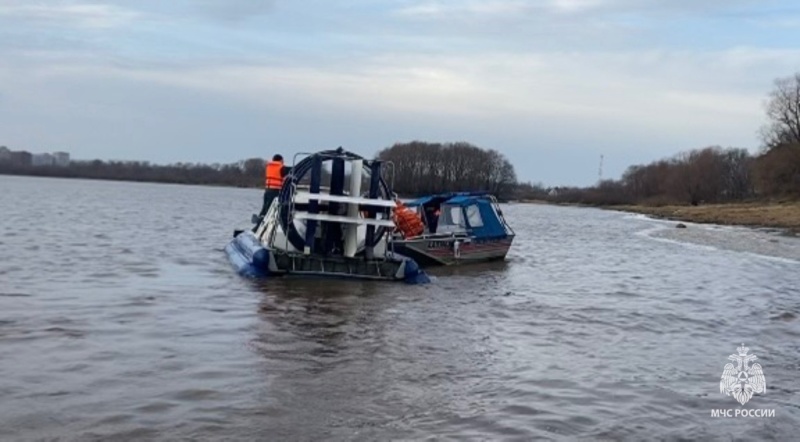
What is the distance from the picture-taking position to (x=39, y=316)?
456 inches

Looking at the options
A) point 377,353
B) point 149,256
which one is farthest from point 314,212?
point 377,353

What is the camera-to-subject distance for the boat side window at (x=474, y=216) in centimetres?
2364

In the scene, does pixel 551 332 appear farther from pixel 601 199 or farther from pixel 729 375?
pixel 601 199

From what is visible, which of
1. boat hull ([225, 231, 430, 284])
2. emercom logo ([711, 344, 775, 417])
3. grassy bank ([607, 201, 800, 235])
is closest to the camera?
emercom logo ([711, 344, 775, 417])

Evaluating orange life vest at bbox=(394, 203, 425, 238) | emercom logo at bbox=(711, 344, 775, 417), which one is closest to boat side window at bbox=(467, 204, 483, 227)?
orange life vest at bbox=(394, 203, 425, 238)

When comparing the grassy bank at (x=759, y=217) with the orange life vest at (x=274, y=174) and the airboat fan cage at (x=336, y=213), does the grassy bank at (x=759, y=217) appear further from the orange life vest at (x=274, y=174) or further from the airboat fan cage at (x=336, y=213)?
the airboat fan cage at (x=336, y=213)

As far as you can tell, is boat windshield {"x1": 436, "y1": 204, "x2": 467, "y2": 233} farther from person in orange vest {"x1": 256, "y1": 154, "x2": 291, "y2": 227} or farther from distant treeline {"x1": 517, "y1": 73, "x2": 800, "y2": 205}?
distant treeline {"x1": 517, "y1": 73, "x2": 800, "y2": 205}

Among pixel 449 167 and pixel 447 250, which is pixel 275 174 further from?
pixel 449 167

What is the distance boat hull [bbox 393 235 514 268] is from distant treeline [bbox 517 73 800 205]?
2441 inches

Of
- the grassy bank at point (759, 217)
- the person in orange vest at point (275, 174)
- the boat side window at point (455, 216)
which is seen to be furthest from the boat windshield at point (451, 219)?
the grassy bank at point (759, 217)

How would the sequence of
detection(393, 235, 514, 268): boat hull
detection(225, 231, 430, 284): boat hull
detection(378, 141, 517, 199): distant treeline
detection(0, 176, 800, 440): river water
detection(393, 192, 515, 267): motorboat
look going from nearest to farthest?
detection(0, 176, 800, 440): river water
detection(225, 231, 430, 284): boat hull
detection(393, 235, 514, 268): boat hull
detection(393, 192, 515, 267): motorboat
detection(378, 141, 517, 199): distant treeline

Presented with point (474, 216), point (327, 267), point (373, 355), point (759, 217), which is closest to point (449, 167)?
point (759, 217)

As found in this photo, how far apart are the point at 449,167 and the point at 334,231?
375 ft

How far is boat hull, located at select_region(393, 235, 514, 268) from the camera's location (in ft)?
70.5
